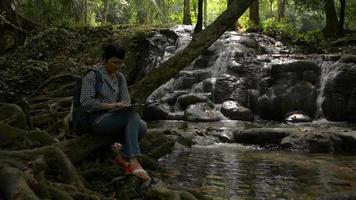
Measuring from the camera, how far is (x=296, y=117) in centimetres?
1783

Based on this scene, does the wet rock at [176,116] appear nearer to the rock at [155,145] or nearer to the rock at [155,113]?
the rock at [155,113]

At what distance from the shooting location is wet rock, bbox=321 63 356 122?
1755cm

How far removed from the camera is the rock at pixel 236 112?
703 inches

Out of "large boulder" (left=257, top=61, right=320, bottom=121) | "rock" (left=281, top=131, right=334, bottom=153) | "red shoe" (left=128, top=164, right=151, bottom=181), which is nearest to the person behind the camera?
"red shoe" (left=128, top=164, right=151, bottom=181)

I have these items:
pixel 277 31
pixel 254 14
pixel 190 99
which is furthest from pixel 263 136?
pixel 254 14

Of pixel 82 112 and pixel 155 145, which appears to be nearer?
pixel 82 112

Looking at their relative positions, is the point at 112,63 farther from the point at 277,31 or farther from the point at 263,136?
the point at 277,31

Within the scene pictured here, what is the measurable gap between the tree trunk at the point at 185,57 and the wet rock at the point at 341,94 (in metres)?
10.6

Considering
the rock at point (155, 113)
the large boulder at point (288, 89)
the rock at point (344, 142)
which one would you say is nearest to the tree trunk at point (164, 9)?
the large boulder at point (288, 89)

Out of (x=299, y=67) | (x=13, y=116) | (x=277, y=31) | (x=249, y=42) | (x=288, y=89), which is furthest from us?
(x=277, y=31)

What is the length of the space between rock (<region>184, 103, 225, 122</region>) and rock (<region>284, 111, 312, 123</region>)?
247cm

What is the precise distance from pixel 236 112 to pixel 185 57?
33.0ft

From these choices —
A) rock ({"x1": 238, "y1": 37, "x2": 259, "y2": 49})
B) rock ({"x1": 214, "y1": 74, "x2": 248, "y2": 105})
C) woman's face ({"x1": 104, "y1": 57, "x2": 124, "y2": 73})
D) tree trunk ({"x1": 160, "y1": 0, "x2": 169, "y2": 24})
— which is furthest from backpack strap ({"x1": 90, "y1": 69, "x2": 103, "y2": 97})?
tree trunk ({"x1": 160, "y1": 0, "x2": 169, "y2": 24})

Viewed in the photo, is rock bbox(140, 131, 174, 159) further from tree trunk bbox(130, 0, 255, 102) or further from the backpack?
the backpack
